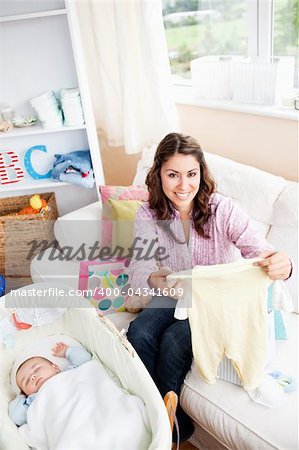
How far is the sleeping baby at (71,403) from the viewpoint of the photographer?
122 centimetres

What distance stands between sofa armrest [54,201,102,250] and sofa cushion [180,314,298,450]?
87 cm

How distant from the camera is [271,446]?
4.02ft

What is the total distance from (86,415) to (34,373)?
0.28 m

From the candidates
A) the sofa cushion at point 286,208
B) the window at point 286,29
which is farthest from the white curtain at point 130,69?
the sofa cushion at point 286,208

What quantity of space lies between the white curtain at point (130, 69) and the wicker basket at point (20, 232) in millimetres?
575

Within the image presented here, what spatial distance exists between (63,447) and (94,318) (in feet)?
1.43

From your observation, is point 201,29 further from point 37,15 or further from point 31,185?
point 31,185

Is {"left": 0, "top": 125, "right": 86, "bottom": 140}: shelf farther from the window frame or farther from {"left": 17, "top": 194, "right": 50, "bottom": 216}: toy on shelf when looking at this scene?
the window frame

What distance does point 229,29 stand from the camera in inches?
93.0

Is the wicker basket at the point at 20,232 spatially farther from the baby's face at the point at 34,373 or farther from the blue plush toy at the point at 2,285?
the baby's face at the point at 34,373

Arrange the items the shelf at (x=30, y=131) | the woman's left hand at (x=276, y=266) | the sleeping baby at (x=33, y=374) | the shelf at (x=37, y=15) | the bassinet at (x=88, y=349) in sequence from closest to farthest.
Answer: the bassinet at (x=88, y=349) < the woman's left hand at (x=276, y=266) < the sleeping baby at (x=33, y=374) < the shelf at (x=37, y=15) < the shelf at (x=30, y=131)

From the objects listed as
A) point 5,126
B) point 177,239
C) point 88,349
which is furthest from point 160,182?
point 5,126

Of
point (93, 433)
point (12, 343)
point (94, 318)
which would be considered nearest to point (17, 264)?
point (12, 343)

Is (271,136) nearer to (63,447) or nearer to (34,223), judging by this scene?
(34,223)
